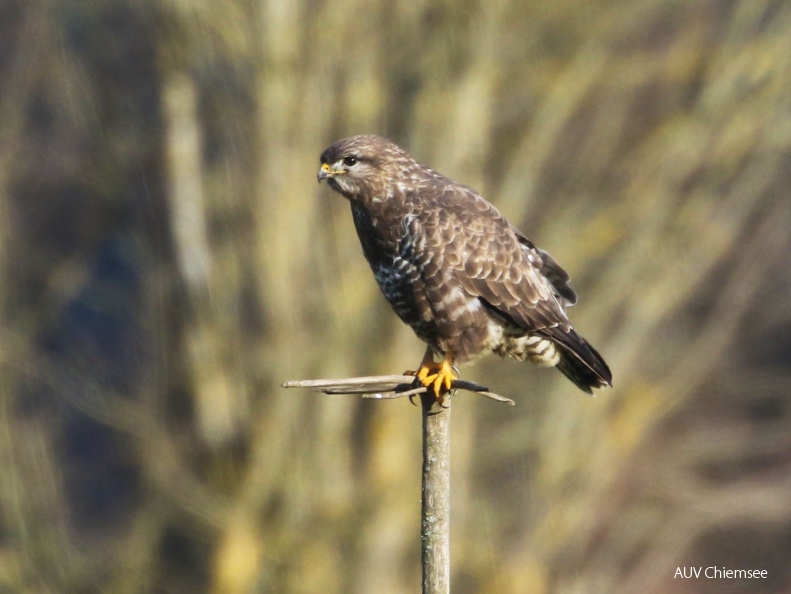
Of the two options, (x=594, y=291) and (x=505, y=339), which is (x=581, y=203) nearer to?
(x=594, y=291)

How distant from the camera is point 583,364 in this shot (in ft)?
17.0

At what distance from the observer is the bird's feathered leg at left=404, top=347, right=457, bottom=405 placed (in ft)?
14.6

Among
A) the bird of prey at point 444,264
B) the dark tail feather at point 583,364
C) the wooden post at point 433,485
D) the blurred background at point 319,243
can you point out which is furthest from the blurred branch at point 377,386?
the blurred background at point 319,243

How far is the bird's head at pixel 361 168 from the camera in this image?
5137 millimetres

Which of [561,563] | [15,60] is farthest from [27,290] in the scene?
[561,563]

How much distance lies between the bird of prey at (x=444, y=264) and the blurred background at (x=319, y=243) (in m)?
4.48

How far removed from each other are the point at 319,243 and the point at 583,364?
5.12 metres

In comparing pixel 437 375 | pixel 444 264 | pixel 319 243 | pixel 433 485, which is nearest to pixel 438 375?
pixel 437 375

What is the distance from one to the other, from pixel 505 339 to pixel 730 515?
320 inches

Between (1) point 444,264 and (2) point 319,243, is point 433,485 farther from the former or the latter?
(2) point 319,243

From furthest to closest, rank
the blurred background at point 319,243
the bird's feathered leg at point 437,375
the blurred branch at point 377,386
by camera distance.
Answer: the blurred background at point 319,243 → the bird's feathered leg at point 437,375 → the blurred branch at point 377,386

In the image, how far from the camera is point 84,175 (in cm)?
1005

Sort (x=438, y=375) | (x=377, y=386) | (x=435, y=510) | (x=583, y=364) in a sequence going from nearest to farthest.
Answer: (x=435, y=510)
(x=377, y=386)
(x=438, y=375)
(x=583, y=364)

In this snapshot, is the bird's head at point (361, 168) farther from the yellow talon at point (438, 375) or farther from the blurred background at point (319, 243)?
the blurred background at point (319, 243)
